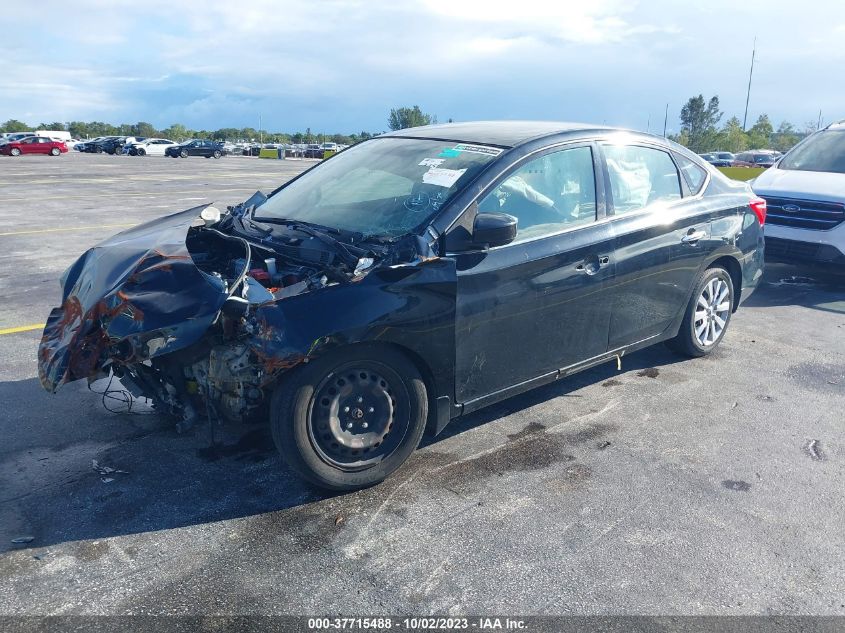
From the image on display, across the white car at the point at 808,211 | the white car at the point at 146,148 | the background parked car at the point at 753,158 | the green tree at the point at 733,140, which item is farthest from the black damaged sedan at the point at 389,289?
the green tree at the point at 733,140

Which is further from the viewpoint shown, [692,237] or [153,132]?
[153,132]

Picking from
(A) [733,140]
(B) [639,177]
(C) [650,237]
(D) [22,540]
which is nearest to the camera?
(D) [22,540]

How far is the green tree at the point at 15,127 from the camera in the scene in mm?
98419

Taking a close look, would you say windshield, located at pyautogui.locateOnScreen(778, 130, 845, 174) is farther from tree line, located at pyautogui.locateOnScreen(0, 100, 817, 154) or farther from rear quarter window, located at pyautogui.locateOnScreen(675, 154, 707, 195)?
tree line, located at pyautogui.locateOnScreen(0, 100, 817, 154)

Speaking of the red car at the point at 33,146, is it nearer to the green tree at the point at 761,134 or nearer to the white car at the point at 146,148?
the white car at the point at 146,148

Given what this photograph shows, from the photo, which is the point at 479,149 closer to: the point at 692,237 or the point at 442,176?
the point at 442,176

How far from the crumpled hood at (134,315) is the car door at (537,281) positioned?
1.34m

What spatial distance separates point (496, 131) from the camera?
4738 mm

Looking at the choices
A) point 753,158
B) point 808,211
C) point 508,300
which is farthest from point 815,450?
point 753,158

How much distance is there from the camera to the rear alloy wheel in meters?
5.54

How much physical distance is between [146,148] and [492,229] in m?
56.1

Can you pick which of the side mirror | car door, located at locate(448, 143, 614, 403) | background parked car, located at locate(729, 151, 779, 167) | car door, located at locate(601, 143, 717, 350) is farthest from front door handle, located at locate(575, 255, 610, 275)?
background parked car, located at locate(729, 151, 779, 167)

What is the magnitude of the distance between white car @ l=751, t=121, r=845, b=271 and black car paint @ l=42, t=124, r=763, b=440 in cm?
323

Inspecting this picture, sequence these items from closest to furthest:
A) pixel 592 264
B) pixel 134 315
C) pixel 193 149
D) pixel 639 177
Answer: pixel 134 315, pixel 592 264, pixel 639 177, pixel 193 149
